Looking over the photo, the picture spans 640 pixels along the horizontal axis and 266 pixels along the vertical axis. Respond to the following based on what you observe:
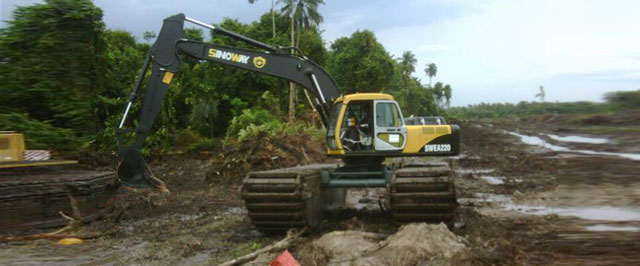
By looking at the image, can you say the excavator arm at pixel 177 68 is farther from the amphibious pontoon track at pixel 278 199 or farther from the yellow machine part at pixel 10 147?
the amphibious pontoon track at pixel 278 199

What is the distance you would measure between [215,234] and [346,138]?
3227mm

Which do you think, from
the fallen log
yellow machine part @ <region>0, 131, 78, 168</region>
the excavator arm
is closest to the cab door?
the excavator arm

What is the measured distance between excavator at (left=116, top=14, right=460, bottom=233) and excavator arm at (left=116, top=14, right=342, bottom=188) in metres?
0.02

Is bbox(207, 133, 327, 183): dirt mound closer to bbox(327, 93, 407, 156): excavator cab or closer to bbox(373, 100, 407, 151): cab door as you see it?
bbox(327, 93, 407, 156): excavator cab

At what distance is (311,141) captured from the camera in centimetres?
2484

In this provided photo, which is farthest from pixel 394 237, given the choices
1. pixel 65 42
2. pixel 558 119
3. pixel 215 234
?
pixel 65 42

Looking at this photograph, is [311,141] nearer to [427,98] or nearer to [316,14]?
[316,14]

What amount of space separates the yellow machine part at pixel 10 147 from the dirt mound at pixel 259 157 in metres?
9.44

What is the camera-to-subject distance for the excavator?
9648 mm

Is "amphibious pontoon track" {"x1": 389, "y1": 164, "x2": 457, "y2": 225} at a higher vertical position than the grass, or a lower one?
higher

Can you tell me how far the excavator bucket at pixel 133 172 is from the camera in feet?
44.4

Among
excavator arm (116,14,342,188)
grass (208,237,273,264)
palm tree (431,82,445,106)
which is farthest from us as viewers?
palm tree (431,82,445,106)

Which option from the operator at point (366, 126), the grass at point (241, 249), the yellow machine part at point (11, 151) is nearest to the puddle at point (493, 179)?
the operator at point (366, 126)

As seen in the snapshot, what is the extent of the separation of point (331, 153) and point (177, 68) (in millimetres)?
4658
